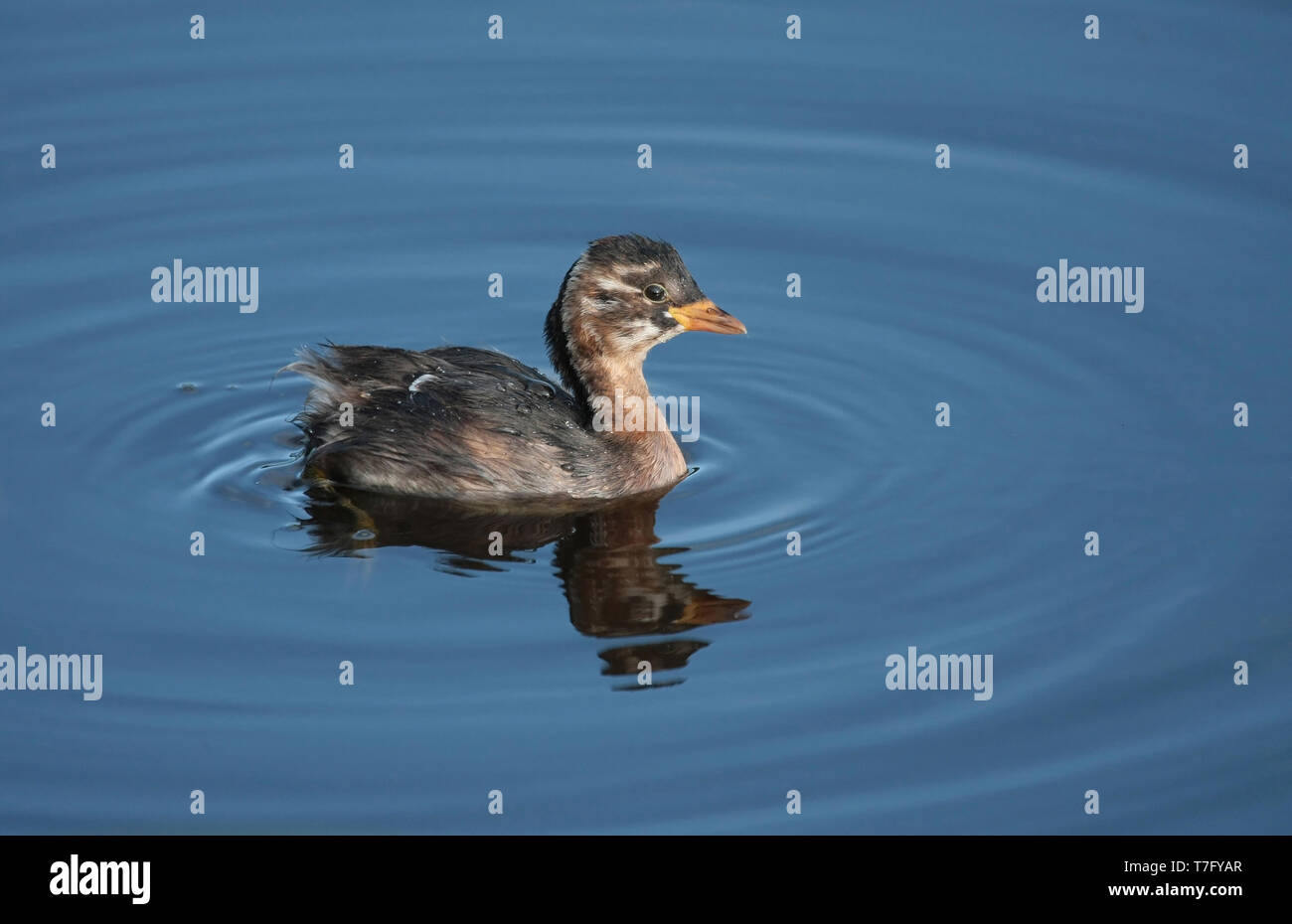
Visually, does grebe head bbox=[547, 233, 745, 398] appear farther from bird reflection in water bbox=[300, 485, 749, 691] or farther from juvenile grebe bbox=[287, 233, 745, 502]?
bird reflection in water bbox=[300, 485, 749, 691]

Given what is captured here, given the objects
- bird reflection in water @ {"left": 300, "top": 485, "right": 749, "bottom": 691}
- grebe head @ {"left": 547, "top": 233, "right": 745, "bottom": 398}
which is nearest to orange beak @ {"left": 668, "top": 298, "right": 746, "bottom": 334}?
grebe head @ {"left": 547, "top": 233, "right": 745, "bottom": 398}

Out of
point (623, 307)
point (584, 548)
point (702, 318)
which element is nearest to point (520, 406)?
point (623, 307)

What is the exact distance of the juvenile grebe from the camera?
464 inches

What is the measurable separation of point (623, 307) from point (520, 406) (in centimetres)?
90

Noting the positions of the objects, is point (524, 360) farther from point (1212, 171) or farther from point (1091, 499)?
point (1212, 171)

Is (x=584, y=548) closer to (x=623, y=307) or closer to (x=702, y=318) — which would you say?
(x=623, y=307)

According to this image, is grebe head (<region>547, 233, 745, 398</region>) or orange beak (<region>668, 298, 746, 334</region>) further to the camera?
orange beak (<region>668, 298, 746, 334</region>)

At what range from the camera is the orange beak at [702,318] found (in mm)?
12102

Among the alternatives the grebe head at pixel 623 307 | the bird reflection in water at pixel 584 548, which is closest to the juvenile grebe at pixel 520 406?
the grebe head at pixel 623 307

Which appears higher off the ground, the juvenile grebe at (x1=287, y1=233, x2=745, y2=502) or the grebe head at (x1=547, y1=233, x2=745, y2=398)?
the grebe head at (x1=547, y1=233, x2=745, y2=398)

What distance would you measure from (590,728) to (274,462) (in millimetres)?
3665

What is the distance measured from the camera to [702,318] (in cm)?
1212

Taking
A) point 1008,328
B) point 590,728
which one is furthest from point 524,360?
point 590,728

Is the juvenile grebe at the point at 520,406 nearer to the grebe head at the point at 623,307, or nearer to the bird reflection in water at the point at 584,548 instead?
the grebe head at the point at 623,307
